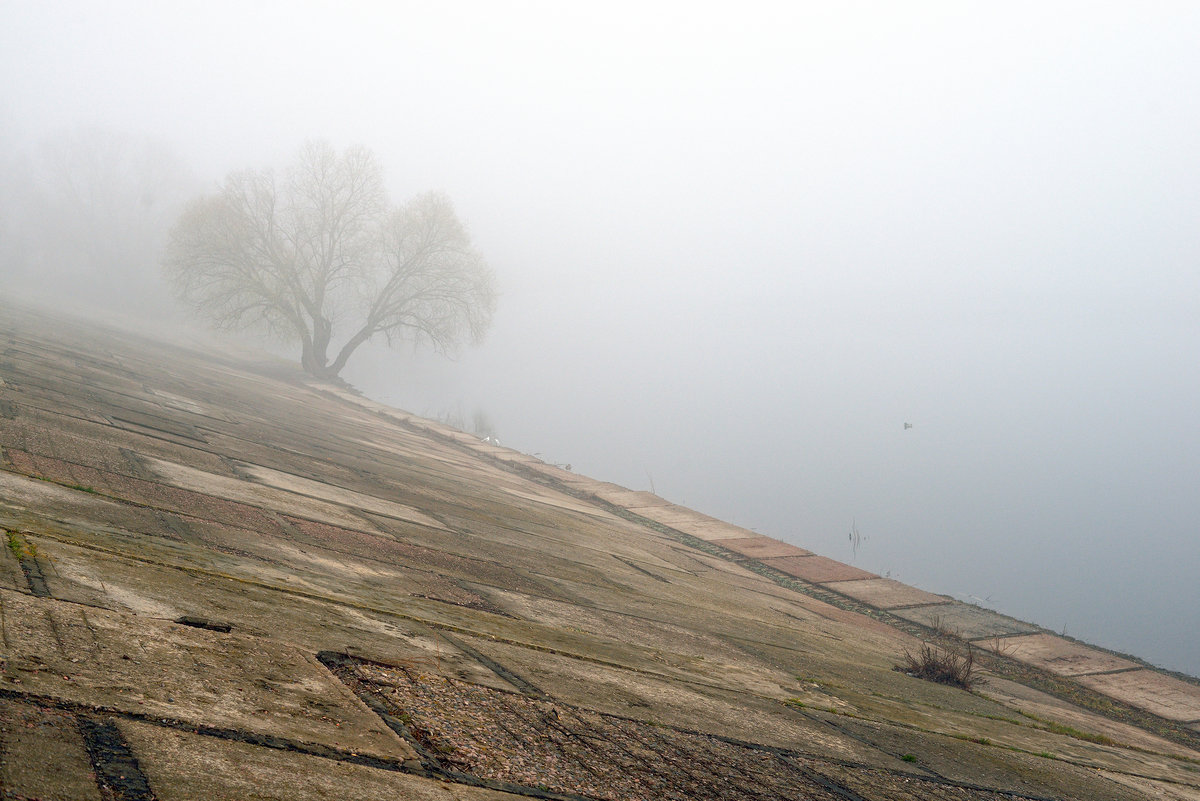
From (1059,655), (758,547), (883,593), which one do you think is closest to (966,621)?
(883,593)

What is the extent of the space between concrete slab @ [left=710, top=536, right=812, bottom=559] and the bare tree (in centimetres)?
1758

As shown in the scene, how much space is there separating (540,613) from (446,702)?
2177 millimetres

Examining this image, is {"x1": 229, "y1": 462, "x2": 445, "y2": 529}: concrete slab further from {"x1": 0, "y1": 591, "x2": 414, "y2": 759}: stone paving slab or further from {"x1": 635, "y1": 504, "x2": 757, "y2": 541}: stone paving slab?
{"x1": 635, "y1": 504, "x2": 757, "y2": 541}: stone paving slab

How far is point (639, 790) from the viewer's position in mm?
2771

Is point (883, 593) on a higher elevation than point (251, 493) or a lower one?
higher

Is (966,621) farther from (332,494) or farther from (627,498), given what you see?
(332,494)

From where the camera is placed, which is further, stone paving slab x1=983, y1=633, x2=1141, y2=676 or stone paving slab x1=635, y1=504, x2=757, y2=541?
stone paving slab x1=635, y1=504, x2=757, y2=541

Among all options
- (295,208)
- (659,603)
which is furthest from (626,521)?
(295,208)

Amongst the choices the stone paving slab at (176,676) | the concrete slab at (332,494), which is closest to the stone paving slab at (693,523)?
the concrete slab at (332,494)

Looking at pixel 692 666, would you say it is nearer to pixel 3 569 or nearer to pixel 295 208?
pixel 3 569

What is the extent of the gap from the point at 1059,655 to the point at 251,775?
370 inches

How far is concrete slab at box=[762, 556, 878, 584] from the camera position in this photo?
446 inches

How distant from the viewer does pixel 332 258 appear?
94.3 feet

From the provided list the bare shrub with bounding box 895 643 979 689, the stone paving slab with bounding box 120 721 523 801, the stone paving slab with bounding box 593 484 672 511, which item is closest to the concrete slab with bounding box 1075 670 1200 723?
the bare shrub with bounding box 895 643 979 689
